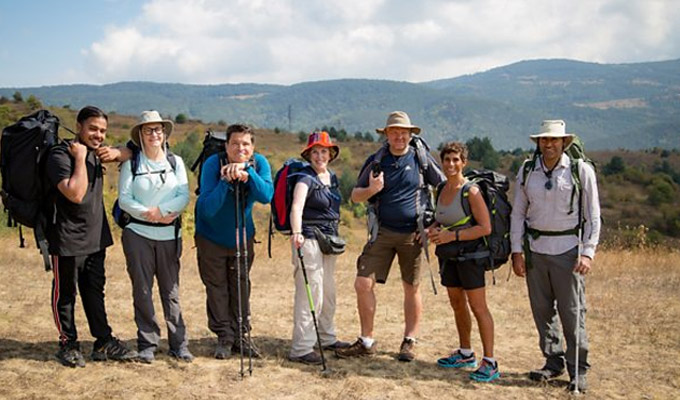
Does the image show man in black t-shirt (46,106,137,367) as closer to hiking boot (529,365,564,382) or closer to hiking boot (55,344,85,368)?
hiking boot (55,344,85,368)

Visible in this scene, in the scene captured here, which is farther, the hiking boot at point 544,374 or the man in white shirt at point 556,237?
the hiking boot at point 544,374

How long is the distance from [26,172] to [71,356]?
156 cm

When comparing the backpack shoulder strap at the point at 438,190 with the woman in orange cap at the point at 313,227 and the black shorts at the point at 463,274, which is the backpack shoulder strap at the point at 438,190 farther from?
the woman in orange cap at the point at 313,227

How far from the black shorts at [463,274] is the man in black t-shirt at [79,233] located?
9.13 feet

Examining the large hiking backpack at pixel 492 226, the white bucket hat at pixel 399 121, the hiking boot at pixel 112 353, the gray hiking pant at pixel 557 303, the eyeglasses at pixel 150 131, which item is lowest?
the hiking boot at pixel 112 353

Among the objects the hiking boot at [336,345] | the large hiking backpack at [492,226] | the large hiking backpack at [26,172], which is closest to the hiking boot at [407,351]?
the hiking boot at [336,345]

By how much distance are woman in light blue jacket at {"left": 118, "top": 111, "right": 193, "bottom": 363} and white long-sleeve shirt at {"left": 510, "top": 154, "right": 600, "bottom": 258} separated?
287cm

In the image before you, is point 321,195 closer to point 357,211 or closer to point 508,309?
point 508,309

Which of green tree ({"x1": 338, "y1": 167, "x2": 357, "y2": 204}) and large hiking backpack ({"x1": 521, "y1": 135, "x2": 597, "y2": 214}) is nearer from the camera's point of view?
large hiking backpack ({"x1": 521, "y1": 135, "x2": 597, "y2": 214})

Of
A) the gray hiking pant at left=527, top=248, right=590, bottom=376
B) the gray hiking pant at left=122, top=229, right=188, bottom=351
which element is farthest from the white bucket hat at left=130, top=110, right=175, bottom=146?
the gray hiking pant at left=527, top=248, right=590, bottom=376

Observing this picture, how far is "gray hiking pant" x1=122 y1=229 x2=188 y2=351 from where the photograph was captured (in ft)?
17.2

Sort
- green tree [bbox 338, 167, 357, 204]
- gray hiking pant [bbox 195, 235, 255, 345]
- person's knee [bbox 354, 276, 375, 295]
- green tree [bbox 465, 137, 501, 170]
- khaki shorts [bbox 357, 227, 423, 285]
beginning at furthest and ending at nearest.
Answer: green tree [bbox 465, 137, 501, 170]
green tree [bbox 338, 167, 357, 204]
person's knee [bbox 354, 276, 375, 295]
khaki shorts [bbox 357, 227, 423, 285]
gray hiking pant [bbox 195, 235, 255, 345]

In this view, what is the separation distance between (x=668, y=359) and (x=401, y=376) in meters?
2.71

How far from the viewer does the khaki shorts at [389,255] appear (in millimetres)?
5582
